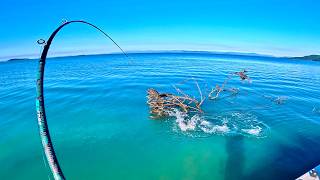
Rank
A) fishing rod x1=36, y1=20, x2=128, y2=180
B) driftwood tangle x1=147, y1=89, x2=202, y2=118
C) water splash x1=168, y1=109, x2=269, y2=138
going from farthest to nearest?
driftwood tangle x1=147, y1=89, x2=202, y2=118
water splash x1=168, y1=109, x2=269, y2=138
fishing rod x1=36, y1=20, x2=128, y2=180

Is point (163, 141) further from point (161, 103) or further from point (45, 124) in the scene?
point (45, 124)

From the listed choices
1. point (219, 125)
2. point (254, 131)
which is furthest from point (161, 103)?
point (254, 131)

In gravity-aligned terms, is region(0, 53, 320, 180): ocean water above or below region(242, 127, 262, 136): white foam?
below

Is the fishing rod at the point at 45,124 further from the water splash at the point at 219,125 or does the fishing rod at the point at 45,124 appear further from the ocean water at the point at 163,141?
the water splash at the point at 219,125

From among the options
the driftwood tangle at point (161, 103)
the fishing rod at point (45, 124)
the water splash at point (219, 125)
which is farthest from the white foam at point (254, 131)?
the fishing rod at point (45, 124)

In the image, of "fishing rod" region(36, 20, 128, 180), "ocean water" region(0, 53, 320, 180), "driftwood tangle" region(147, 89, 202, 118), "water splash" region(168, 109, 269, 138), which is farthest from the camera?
"driftwood tangle" region(147, 89, 202, 118)

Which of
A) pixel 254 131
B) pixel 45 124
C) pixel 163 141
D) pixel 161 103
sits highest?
pixel 45 124

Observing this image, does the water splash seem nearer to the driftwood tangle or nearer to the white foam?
the white foam

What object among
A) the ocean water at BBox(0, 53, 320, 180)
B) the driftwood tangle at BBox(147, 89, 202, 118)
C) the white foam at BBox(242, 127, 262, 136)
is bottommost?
the ocean water at BBox(0, 53, 320, 180)

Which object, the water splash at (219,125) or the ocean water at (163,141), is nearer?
the ocean water at (163,141)

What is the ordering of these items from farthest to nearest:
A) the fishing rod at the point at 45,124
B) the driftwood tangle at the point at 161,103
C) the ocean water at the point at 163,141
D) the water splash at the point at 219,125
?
the driftwood tangle at the point at 161,103 → the water splash at the point at 219,125 → the ocean water at the point at 163,141 → the fishing rod at the point at 45,124

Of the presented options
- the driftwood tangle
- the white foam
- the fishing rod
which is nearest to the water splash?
the white foam

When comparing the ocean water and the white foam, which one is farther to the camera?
the white foam

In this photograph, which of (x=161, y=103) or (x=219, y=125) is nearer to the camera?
(x=219, y=125)
